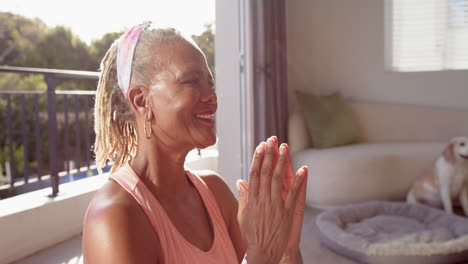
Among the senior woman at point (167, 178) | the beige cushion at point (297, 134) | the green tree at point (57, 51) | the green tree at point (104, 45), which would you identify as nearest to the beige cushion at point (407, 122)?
the beige cushion at point (297, 134)

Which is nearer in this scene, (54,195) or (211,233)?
(211,233)

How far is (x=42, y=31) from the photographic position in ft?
25.8

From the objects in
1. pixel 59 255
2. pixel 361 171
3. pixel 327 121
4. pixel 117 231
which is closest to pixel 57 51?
pixel 327 121

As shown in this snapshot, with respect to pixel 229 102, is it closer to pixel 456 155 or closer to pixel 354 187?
pixel 354 187

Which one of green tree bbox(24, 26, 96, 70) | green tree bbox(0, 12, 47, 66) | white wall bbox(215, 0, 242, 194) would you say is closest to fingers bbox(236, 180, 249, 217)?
white wall bbox(215, 0, 242, 194)

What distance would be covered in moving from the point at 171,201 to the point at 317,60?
3703 millimetres

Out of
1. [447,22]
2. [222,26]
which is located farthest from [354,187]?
[447,22]

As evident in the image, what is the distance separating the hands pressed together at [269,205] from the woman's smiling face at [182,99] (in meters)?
0.13

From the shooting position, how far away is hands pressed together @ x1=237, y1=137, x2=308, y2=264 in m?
0.61

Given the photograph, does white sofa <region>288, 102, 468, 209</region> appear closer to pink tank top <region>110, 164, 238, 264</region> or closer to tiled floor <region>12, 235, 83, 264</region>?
tiled floor <region>12, 235, 83, 264</region>

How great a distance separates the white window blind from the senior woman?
3703mm

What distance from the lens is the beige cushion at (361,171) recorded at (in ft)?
9.59

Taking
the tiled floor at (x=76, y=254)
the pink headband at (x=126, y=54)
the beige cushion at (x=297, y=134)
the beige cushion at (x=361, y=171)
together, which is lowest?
the tiled floor at (x=76, y=254)

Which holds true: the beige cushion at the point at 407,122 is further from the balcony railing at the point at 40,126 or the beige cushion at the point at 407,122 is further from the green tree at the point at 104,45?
the green tree at the point at 104,45
